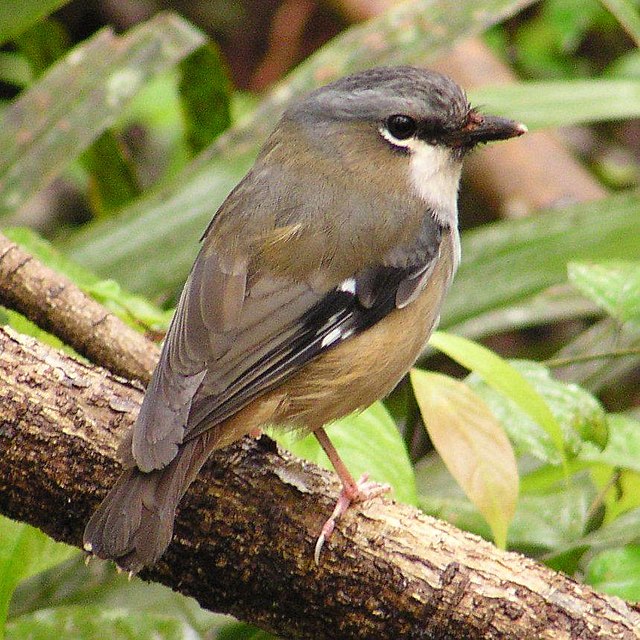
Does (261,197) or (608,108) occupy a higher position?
(261,197)

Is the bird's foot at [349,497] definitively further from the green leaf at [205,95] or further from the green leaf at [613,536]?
the green leaf at [205,95]

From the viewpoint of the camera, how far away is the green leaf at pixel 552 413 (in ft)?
8.26

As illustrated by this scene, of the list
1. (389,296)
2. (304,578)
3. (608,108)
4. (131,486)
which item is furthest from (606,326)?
(131,486)

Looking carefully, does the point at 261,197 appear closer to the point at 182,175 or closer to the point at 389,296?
the point at 389,296

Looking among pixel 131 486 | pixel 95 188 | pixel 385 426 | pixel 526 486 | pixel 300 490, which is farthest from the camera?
pixel 95 188

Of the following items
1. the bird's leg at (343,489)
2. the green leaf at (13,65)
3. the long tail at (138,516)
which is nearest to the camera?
the long tail at (138,516)

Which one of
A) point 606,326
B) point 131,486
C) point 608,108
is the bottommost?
point 606,326

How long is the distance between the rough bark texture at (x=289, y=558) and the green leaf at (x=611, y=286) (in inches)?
30.6

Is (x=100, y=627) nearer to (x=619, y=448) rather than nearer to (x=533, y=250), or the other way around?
(x=619, y=448)

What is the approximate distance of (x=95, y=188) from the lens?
13.8 ft

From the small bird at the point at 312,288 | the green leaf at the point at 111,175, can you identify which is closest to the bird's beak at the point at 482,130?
the small bird at the point at 312,288

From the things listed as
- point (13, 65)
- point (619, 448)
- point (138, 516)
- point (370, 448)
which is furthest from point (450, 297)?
point (13, 65)

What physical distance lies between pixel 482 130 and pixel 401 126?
0.69ft

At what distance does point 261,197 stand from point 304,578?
37.5 inches
